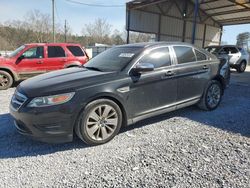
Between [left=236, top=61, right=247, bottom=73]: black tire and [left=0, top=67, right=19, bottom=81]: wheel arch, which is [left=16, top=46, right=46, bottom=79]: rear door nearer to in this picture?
[left=0, top=67, right=19, bottom=81]: wheel arch

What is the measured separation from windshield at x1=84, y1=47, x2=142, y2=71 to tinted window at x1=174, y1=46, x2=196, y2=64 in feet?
2.84

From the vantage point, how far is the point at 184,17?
69.3 ft

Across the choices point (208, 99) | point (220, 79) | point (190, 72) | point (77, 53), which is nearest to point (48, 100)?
point (190, 72)

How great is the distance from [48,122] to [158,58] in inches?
89.8

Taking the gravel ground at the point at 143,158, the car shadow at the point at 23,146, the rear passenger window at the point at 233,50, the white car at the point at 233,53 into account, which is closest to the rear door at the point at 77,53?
the gravel ground at the point at 143,158

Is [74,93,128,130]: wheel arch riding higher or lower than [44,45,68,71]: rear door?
lower

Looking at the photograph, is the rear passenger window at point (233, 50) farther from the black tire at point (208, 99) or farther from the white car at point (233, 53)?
the black tire at point (208, 99)

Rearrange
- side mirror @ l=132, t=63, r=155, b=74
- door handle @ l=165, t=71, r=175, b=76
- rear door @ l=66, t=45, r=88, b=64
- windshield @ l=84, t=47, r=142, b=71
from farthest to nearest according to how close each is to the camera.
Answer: rear door @ l=66, t=45, r=88, b=64 < door handle @ l=165, t=71, r=175, b=76 < windshield @ l=84, t=47, r=142, b=71 < side mirror @ l=132, t=63, r=155, b=74

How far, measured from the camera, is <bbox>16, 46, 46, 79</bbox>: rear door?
812 centimetres

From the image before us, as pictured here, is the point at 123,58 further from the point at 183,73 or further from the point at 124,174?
the point at 124,174

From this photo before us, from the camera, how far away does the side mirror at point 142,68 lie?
366 cm

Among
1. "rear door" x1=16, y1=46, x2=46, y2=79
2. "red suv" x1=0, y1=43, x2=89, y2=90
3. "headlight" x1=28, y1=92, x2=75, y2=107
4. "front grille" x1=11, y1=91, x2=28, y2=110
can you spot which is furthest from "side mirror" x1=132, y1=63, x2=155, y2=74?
"rear door" x1=16, y1=46, x2=46, y2=79

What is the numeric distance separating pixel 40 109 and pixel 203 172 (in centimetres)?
230

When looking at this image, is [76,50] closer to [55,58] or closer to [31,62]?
[55,58]
